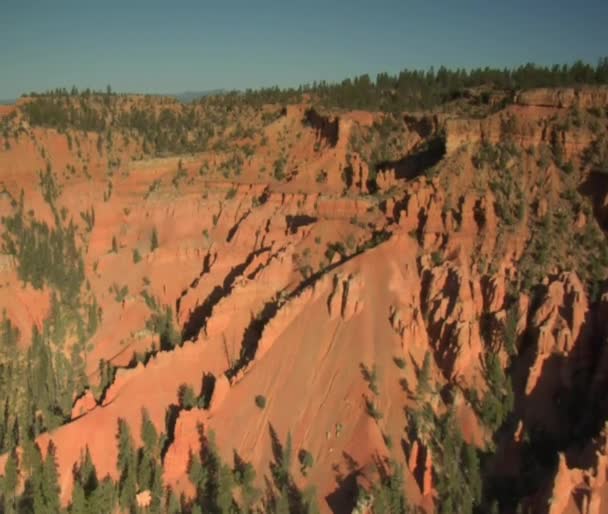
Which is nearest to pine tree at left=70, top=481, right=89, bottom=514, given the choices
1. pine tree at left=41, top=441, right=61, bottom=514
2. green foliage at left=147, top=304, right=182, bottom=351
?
pine tree at left=41, top=441, right=61, bottom=514

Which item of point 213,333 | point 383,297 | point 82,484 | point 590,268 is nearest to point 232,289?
point 213,333

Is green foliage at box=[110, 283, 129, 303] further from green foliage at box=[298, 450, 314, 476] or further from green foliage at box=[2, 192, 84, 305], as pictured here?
green foliage at box=[298, 450, 314, 476]

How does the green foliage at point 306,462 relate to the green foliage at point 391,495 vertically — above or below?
below

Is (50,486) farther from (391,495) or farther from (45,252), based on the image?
(45,252)

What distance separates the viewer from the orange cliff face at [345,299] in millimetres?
29391

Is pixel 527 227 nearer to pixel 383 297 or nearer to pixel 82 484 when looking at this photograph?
pixel 383 297

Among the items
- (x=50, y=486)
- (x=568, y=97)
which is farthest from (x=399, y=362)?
(x=568, y=97)

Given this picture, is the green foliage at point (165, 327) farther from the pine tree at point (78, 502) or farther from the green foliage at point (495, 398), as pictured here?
the green foliage at point (495, 398)

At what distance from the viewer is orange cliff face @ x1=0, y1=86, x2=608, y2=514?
2939 centimetres

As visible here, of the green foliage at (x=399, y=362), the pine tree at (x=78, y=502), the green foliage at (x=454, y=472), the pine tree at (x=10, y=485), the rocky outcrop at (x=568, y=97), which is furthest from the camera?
the rocky outcrop at (x=568, y=97)

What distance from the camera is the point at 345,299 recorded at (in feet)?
111

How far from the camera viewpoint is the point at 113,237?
4888 centimetres

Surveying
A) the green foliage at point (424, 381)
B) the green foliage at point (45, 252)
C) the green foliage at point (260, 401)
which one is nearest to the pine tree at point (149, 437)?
the green foliage at point (260, 401)

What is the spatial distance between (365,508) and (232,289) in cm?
1567
